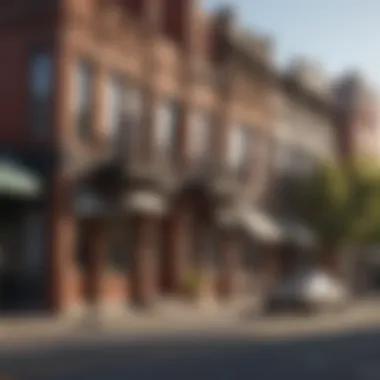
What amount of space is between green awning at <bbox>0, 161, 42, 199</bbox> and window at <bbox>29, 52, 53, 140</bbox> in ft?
3.66

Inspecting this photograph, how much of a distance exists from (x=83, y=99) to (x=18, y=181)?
375 cm

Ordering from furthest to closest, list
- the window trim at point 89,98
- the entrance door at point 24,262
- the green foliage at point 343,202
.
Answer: the green foliage at point 343,202
the window trim at point 89,98
the entrance door at point 24,262

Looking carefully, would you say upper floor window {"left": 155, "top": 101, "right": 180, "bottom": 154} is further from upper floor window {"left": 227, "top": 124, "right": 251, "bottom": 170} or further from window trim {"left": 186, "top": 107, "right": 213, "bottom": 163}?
Result: upper floor window {"left": 227, "top": 124, "right": 251, "bottom": 170}

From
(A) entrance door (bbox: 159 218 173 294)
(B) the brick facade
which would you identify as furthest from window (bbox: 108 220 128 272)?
(A) entrance door (bbox: 159 218 173 294)

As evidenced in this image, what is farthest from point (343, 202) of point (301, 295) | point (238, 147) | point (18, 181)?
point (18, 181)

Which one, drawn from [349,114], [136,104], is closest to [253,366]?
[136,104]

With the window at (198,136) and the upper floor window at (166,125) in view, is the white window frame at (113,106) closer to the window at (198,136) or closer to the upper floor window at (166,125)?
the upper floor window at (166,125)

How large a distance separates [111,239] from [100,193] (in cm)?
159

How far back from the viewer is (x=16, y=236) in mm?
25062

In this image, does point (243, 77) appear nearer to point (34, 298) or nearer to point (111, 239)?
point (111, 239)

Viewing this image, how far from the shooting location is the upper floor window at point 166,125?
30.0m

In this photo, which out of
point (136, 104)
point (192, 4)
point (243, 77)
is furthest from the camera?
point (243, 77)

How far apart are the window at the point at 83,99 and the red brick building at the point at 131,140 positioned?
0.13ft

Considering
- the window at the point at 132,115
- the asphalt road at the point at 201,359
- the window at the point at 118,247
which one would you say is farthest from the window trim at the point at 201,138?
the asphalt road at the point at 201,359
